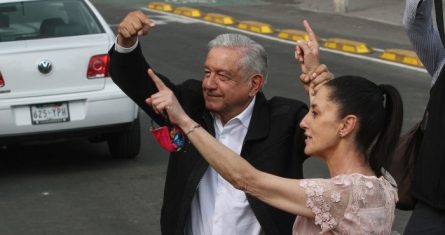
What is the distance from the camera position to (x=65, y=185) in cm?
796

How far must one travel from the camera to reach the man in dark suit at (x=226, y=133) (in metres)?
3.47

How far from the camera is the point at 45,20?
8.62m

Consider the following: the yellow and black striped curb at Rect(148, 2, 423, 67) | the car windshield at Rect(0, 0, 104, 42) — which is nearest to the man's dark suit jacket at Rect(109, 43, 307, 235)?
the car windshield at Rect(0, 0, 104, 42)

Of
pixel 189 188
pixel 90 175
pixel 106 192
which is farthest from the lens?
pixel 90 175

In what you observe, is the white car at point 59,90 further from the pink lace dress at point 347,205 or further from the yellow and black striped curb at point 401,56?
the yellow and black striped curb at point 401,56

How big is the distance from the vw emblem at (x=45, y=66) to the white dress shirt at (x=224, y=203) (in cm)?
450

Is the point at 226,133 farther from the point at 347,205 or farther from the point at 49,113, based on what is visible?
the point at 49,113

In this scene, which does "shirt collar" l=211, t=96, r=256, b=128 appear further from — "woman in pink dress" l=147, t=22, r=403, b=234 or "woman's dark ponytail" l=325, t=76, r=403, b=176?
"woman's dark ponytail" l=325, t=76, r=403, b=176

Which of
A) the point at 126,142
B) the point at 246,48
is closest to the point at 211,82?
the point at 246,48

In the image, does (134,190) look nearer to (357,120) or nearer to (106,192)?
(106,192)

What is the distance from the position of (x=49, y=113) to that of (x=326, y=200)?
5.40m

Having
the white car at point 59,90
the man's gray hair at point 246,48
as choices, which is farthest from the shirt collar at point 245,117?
the white car at point 59,90

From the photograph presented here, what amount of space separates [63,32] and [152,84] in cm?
495

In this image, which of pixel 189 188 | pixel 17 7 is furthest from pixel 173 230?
pixel 17 7
